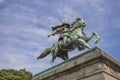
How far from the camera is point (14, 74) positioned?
26703 millimetres

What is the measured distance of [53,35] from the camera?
38.3ft

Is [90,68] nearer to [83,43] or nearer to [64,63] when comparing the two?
[64,63]

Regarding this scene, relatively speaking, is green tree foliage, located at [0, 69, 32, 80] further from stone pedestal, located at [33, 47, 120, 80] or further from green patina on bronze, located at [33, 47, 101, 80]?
stone pedestal, located at [33, 47, 120, 80]

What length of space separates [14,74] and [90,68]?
1938cm

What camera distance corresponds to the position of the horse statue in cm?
1018

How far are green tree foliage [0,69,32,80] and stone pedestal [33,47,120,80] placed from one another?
55.4ft

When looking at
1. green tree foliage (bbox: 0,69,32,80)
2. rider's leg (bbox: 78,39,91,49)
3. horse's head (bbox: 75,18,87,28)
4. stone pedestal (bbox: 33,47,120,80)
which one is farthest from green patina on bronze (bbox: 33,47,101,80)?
green tree foliage (bbox: 0,69,32,80)

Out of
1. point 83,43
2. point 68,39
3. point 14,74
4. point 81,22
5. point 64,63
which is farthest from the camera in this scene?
point 14,74

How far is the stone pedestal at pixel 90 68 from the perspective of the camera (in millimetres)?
8142

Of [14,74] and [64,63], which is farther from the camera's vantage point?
[14,74]

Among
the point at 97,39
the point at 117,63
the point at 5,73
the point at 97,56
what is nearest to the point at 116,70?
the point at 117,63

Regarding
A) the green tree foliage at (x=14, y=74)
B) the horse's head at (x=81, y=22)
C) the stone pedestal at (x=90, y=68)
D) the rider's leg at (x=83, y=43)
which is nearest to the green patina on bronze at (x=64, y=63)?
the stone pedestal at (x=90, y=68)

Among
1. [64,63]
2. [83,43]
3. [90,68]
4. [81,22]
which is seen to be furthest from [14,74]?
[90,68]

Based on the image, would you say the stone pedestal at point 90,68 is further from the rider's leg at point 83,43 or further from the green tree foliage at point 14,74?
the green tree foliage at point 14,74
